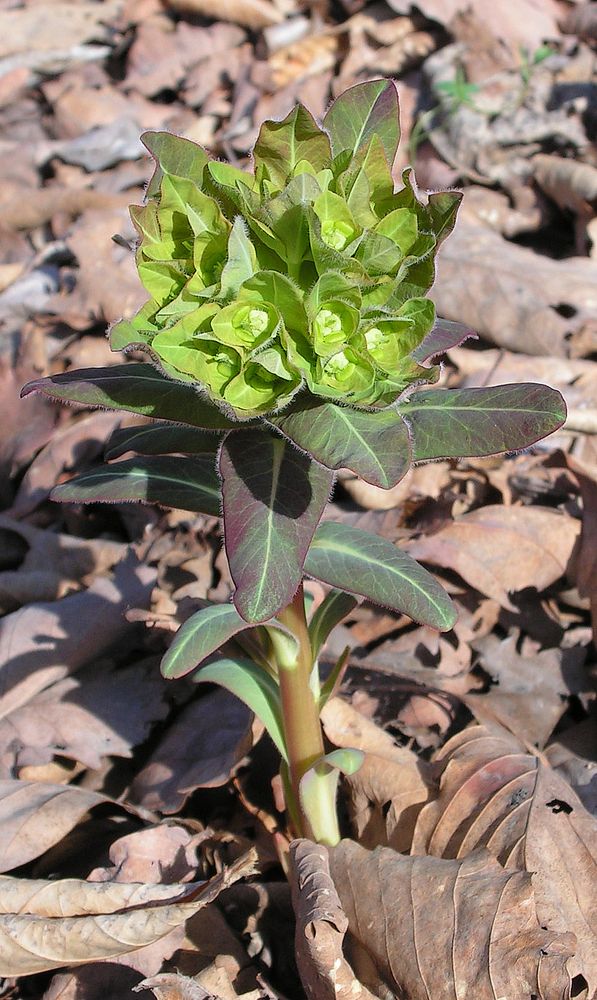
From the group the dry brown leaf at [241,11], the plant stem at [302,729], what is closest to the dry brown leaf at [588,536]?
the plant stem at [302,729]

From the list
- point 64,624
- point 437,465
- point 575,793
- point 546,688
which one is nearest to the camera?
point 575,793

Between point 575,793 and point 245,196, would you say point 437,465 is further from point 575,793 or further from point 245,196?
point 245,196

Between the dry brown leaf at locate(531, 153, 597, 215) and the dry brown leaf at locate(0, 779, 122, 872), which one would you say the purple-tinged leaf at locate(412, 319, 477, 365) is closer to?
the dry brown leaf at locate(0, 779, 122, 872)

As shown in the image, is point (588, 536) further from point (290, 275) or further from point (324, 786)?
point (290, 275)

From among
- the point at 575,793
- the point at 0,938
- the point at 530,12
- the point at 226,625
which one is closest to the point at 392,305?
the point at 226,625

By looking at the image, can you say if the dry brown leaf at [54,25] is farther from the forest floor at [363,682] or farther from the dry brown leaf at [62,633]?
the dry brown leaf at [62,633]

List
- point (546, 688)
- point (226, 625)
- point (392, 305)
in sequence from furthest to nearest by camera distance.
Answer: point (546, 688), point (226, 625), point (392, 305)

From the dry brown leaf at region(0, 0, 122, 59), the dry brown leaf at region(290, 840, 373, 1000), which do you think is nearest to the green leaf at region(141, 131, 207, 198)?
the dry brown leaf at region(290, 840, 373, 1000)
